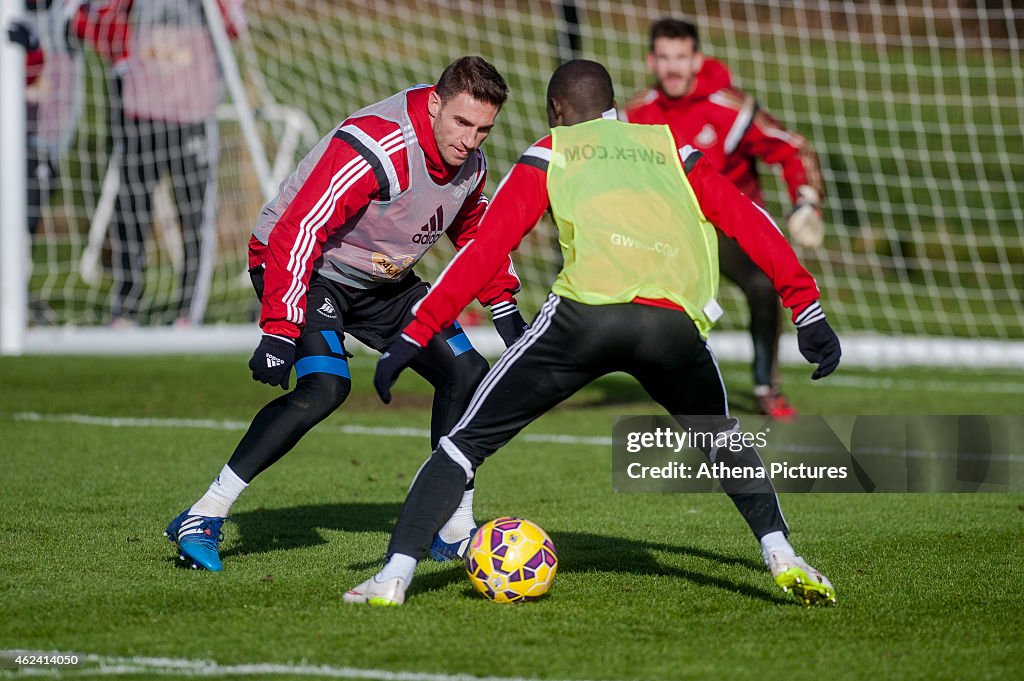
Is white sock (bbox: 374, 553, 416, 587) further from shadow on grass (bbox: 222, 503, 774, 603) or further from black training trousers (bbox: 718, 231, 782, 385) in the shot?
black training trousers (bbox: 718, 231, 782, 385)

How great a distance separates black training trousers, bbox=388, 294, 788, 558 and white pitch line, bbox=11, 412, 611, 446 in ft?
12.0

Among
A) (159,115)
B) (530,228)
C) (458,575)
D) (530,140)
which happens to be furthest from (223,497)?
(530,140)

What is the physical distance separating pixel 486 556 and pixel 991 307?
459 inches

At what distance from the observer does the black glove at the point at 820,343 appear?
4117mm

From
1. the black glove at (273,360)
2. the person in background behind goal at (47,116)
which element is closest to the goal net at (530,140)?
the person in background behind goal at (47,116)

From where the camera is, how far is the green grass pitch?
141 inches

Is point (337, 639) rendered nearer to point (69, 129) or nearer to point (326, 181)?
point (326, 181)

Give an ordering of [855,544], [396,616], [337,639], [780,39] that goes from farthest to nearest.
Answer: [780,39]
[855,544]
[396,616]
[337,639]

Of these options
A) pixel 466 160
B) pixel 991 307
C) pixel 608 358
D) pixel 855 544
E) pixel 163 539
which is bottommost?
pixel 991 307

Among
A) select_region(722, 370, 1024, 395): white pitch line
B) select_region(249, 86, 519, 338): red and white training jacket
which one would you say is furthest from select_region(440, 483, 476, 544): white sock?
select_region(722, 370, 1024, 395): white pitch line

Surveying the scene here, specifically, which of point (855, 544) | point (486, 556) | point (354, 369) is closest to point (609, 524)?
point (855, 544)

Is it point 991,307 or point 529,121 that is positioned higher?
point 529,121

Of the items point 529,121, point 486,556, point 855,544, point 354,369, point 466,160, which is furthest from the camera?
point 529,121

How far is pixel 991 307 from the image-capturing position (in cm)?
1469
